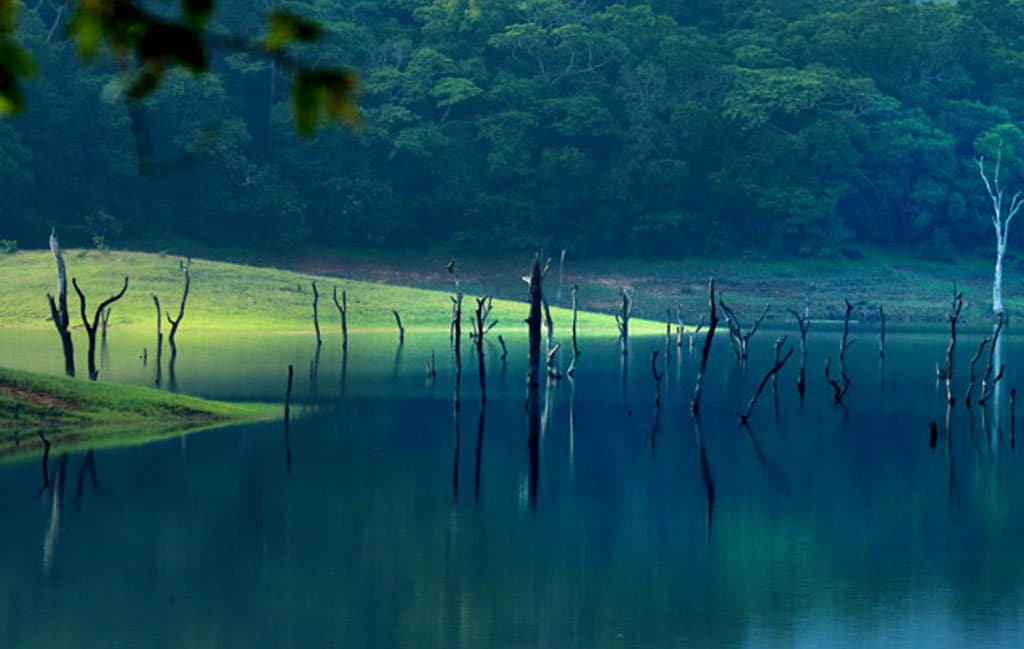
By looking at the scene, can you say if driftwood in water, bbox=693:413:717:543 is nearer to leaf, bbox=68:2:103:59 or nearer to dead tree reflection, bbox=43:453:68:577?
dead tree reflection, bbox=43:453:68:577

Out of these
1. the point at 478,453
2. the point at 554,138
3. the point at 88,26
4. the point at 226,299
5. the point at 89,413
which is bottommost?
the point at 478,453

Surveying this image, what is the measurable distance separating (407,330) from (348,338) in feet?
16.9

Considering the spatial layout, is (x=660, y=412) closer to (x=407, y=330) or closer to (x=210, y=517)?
(x=210, y=517)

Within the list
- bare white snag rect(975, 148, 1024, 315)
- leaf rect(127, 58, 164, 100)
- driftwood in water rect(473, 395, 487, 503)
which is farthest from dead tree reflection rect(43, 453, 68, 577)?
bare white snag rect(975, 148, 1024, 315)

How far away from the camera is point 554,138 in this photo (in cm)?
9488

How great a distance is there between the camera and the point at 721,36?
101375 mm

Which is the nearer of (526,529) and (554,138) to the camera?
(526,529)

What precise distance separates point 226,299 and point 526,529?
45.6 metres

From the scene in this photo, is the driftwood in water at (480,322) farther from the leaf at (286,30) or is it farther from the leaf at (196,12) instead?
the leaf at (196,12)

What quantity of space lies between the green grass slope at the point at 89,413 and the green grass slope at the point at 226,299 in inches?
1117

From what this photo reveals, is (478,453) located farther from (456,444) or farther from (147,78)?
(147,78)

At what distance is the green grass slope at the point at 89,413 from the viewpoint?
30469 mm

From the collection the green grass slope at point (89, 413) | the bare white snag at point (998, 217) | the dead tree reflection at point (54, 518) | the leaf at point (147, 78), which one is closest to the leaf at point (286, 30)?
the leaf at point (147, 78)

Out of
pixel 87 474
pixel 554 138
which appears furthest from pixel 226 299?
pixel 87 474
